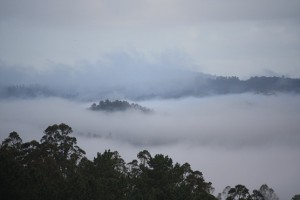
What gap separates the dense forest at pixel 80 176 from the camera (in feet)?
108

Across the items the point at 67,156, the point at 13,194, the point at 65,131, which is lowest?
the point at 13,194

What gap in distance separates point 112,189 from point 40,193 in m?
7.76

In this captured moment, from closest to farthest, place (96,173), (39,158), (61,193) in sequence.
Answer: (61,193) → (96,173) → (39,158)

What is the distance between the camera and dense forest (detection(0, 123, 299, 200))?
32.9 m

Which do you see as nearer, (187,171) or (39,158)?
(39,158)

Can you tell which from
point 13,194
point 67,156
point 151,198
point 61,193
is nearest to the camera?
point 13,194

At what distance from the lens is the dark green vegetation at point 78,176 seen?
3293 centimetres

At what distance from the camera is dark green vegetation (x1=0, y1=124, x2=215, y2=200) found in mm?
32925

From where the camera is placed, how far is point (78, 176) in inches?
1399

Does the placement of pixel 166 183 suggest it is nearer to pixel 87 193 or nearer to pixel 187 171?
pixel 187 171

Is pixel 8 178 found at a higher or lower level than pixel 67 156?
lower

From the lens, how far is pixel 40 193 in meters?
32.9

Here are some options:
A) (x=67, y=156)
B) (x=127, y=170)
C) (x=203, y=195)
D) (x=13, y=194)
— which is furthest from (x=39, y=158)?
(x=203, y=195)

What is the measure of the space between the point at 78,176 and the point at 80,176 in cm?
31
